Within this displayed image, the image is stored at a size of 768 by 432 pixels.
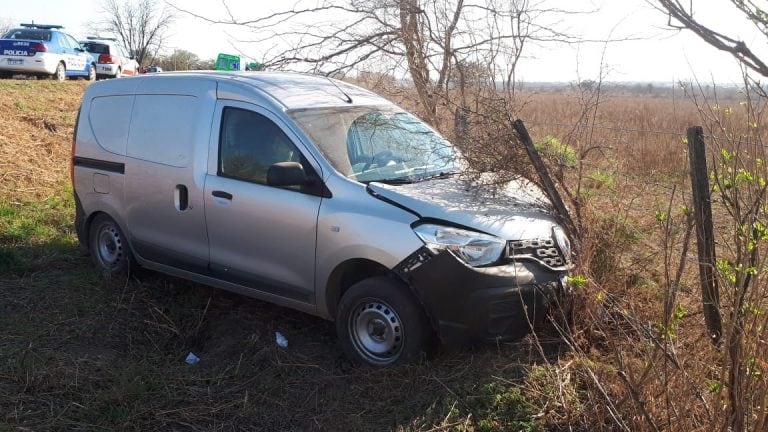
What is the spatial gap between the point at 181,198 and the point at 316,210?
56.2 inches

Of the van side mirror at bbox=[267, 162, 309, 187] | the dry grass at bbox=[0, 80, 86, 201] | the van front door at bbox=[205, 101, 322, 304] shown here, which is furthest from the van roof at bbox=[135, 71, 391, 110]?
the dry grass at bbox=[0, 80, 86, 201]

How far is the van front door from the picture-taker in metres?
4.91

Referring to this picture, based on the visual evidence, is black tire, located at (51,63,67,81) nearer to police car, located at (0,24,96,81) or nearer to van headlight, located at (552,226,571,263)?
police car, located at (0,24,96,81)

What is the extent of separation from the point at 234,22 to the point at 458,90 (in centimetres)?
306

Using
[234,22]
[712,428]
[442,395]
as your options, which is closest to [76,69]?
[234,22]

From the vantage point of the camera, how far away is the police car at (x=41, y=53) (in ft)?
59.7

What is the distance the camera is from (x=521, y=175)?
5305 mm

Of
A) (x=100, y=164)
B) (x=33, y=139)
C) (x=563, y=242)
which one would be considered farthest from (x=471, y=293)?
(x=33, y=139)

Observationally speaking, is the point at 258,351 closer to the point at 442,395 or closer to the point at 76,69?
the point at 442,395

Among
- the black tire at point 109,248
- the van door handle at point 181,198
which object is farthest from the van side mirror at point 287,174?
the black tire at point 109,248

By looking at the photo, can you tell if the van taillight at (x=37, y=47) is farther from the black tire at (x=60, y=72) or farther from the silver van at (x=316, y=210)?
the silver van at (x=316, y=210)

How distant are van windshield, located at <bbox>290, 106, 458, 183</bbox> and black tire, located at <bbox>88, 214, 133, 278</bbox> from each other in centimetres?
230

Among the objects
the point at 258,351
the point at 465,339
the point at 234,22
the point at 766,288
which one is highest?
the point at 234,22

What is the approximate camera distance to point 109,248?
21.5 ft
